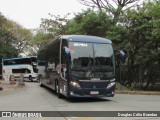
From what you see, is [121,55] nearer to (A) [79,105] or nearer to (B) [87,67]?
(B) [87,67]

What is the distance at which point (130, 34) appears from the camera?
92.4 feet

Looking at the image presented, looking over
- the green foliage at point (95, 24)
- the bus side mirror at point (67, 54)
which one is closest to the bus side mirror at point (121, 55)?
the bus side mirror at point (67, 54)

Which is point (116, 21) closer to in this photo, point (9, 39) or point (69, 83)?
point (69, 83)

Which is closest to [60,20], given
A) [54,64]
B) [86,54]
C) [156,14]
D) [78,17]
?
[78,17]

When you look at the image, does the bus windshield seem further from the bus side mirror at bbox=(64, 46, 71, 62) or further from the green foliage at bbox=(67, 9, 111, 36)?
the green foliage at bbox=(67, 9, 111, 36)

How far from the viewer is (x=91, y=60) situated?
1761 centimetres

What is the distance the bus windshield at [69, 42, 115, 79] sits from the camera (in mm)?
17344

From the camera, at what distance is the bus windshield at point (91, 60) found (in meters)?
17.3

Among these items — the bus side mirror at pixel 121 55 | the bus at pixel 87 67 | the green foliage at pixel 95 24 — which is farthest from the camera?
the green foliage at pixel 95 24

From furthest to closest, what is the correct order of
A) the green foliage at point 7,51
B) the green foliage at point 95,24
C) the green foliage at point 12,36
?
the green foliage at point 12,36
the green foliage at point 7,51
the green foliage at point 95,24

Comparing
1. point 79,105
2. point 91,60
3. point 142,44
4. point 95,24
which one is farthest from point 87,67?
point 95,24

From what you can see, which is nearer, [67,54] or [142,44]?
[67,54]

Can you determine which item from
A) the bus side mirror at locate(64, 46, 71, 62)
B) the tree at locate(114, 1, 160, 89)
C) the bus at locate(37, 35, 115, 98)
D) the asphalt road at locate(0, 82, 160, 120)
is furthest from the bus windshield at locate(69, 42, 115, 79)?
the tree at locate(114, 1, 160, 89)

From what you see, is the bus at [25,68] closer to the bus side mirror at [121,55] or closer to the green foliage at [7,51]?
the green foliage at [7,51]
